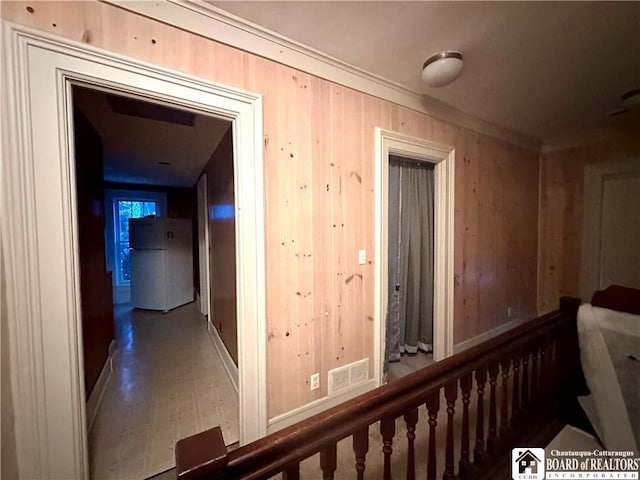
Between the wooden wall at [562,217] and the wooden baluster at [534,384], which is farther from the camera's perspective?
the wooden wall at [562,217]

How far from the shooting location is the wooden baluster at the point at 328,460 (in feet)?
2.46

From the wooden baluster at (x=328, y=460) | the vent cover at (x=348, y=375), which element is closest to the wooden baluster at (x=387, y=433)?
the wooden baluster at (x=328, y=460)

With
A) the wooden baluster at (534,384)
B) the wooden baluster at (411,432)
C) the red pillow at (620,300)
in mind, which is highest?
the red pillow at (620,300)

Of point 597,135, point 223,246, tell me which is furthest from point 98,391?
point 597,135

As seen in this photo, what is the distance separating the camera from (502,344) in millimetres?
1212

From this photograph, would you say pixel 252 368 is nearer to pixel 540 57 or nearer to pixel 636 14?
pixel 540 57

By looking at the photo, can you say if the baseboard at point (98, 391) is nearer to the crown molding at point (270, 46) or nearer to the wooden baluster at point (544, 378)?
the crown molding at point (270, 46)

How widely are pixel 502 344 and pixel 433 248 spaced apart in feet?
5.16

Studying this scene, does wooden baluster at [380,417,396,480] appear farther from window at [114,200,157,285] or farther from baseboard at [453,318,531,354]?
window at [114,200,157,285]

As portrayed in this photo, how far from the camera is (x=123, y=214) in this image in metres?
5.37

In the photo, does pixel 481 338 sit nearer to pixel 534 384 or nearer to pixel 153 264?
pixel 534 384

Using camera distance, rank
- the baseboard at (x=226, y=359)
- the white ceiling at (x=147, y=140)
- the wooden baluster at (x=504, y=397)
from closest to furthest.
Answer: the wooden baluster at (x=504, y=397), the white ceiling at (x=147, y=140), the baseboard at (x=226, y=359)

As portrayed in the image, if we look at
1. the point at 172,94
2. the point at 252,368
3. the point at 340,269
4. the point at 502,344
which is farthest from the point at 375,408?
the point at 172,94

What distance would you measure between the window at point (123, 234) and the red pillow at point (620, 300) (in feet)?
22.0
